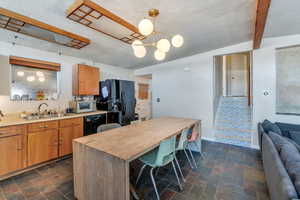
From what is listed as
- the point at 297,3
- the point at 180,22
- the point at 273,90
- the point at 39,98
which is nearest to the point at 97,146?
the point at 180,22

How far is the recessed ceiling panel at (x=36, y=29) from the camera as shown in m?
1.74

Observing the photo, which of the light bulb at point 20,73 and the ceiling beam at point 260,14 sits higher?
the ceiling beam at point 260,14

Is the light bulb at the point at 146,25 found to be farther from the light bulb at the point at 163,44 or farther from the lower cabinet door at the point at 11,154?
the lower cabinet door at the point at 11,154

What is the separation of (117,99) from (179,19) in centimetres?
243

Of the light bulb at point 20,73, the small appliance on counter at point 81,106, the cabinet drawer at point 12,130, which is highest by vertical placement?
the light bulb at point 20,73

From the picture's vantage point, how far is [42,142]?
7.91 feet

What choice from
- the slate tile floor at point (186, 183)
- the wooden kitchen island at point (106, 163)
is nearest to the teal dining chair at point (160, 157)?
the wooden kitchen island at point (106, 163)

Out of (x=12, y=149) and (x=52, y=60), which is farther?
(x=52, y=60)

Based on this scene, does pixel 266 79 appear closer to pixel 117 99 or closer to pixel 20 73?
pixel 117 99

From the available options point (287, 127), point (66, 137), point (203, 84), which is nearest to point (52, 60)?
point (66, 137)

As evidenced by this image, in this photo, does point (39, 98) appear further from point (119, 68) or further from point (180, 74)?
point (180, 74)

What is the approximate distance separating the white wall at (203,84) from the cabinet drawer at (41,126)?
10.4 feet

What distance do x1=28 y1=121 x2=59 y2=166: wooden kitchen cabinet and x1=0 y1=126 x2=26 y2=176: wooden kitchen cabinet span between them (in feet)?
0.29

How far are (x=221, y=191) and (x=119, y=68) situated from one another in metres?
4.39
